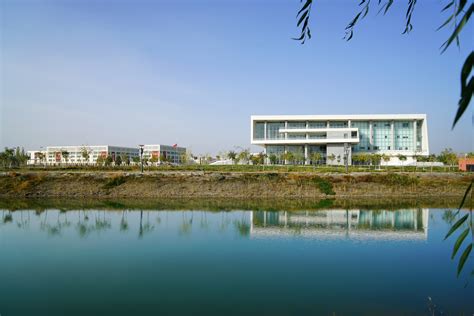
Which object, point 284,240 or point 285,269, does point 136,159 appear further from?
point 285,269

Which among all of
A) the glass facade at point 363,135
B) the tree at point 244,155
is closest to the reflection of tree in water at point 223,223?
the tree at point 244,155

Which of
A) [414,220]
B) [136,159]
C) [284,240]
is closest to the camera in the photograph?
[284,240]

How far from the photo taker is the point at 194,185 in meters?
28.5

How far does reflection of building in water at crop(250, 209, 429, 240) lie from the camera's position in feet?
46.9

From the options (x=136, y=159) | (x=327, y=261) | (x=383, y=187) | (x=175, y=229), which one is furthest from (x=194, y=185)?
(x=136, y=159)

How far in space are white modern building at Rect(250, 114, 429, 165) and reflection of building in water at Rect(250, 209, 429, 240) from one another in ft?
86.3

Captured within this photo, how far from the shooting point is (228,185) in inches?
1131

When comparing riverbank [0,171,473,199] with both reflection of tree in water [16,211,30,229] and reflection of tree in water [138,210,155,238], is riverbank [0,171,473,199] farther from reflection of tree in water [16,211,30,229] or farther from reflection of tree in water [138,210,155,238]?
reflection of tree in water [138,210,155,238]

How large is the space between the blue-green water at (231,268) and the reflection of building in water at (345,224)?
0.08m

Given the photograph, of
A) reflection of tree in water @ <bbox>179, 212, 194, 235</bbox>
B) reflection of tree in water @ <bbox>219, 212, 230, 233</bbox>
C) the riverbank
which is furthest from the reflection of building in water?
the riverbank

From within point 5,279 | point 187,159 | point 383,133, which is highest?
point 383,133

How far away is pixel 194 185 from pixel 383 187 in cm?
1515

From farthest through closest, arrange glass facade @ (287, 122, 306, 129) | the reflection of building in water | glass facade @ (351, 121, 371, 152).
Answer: glass facade @ (287, 122, 306, 129)
glass facade @ (351, 121, 371, 152)
the reflection of building in water

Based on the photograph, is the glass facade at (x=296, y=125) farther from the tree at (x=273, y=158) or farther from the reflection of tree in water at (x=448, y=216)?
the reflection of tree in water at (x=448, y=216)
